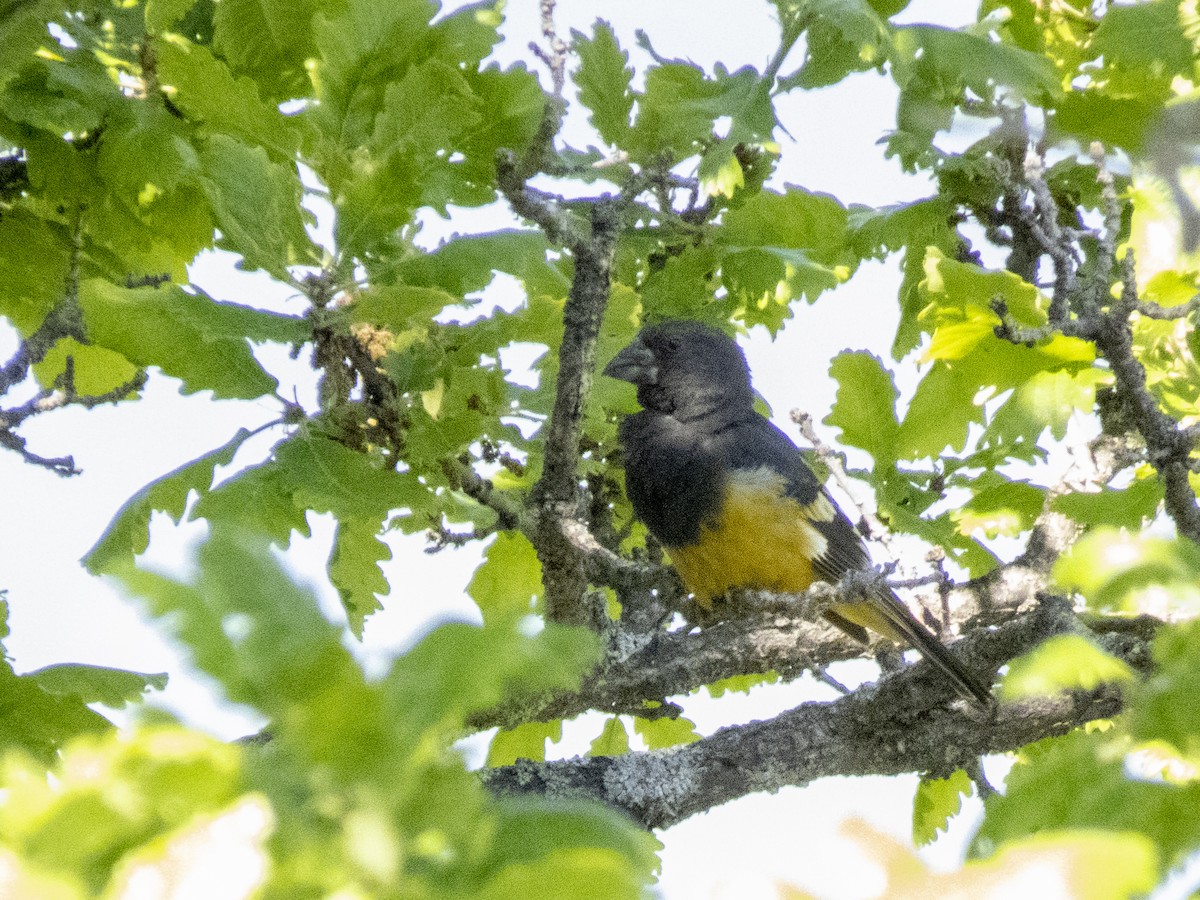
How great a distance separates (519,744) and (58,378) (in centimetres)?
180

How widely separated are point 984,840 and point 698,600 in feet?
12.5

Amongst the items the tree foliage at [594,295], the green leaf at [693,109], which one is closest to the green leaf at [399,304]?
the tree foliage at [594,295]

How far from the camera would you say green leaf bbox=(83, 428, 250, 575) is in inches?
120

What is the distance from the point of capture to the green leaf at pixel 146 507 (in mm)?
3061

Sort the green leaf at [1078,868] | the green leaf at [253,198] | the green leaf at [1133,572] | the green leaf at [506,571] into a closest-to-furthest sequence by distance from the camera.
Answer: the green leaf at [1078,868] < the green leaf at [1133,572] < the green leaf at [253,198] < the green leaf at [506,571]

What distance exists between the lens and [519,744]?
4203 mm

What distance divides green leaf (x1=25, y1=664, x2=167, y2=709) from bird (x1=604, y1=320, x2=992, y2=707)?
2.37m

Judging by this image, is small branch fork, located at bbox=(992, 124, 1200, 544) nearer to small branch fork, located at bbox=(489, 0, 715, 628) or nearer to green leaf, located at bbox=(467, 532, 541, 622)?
small branch fork, located at bbox=(489, 0, 715, 628)

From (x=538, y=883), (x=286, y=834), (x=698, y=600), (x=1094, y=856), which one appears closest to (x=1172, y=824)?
(x=1094, y=856)

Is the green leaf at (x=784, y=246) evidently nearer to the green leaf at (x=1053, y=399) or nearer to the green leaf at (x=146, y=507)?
the green leaf at (x=1053, y=399)

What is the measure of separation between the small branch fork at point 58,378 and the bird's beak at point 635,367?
217 centimetres

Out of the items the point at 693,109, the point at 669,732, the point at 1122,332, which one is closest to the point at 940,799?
the point at 669,732

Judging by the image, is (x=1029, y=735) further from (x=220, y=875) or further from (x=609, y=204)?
(x=220, y=875)

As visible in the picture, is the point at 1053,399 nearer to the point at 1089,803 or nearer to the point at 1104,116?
the point at 1104,116
